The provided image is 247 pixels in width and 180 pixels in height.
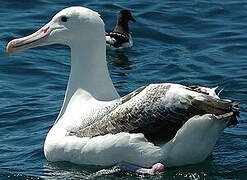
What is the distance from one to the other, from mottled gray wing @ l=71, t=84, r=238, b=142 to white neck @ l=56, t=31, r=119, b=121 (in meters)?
0.66

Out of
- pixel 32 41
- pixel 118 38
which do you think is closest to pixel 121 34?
pixel 118 38

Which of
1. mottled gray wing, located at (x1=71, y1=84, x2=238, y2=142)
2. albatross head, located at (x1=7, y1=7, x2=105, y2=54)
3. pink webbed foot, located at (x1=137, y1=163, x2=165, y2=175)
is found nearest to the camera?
mottled gray wing, located at (x1=71, y1=84, x2=238, y2=142)

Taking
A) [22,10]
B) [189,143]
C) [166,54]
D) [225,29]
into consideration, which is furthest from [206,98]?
[22,10]

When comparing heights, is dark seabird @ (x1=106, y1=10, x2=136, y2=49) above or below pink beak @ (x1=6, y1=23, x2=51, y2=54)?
below

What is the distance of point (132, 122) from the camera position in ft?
37.0

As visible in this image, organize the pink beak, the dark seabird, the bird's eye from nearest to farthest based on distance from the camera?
the bird's eye < the pink beak < the dark seabird

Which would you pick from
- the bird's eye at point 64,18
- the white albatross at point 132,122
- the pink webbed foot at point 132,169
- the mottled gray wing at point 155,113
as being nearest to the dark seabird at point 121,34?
the bird's eye at point 64,18

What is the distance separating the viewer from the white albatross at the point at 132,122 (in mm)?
11078

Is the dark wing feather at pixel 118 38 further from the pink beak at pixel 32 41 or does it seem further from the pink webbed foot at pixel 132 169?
the pink webbed foot at pixel 132 169

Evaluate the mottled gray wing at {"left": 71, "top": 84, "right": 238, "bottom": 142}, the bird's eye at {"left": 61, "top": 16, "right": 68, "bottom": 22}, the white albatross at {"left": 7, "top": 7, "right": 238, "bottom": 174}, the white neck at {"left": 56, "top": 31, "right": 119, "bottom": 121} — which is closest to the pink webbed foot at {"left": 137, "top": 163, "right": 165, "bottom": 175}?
the white albatross at {"left": 7, "top": 7, "right": 238, "bottom": 174}

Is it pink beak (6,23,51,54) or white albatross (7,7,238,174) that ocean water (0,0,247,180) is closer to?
white albatross (7,7,238,174)

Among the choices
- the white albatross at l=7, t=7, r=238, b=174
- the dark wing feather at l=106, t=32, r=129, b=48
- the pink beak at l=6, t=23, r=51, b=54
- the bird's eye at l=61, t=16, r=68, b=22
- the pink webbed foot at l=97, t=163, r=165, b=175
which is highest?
the bird's eye at l=61, t=16, r=68, b=22

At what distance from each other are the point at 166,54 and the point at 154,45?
0.88 m

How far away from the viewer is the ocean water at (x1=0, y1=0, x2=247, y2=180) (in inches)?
468
